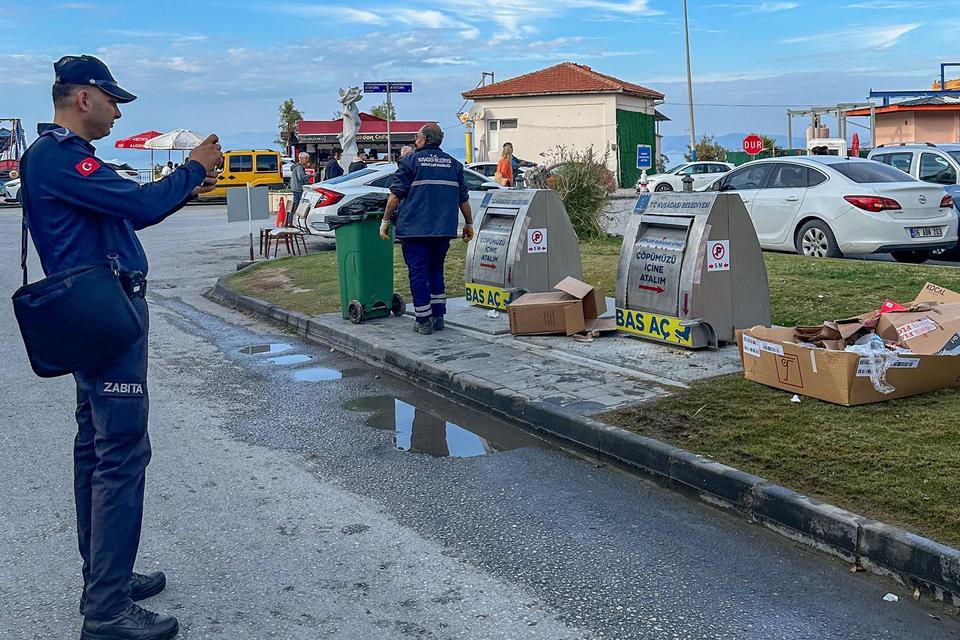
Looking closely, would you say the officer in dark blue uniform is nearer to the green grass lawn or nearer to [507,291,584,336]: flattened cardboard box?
the green grass lawn

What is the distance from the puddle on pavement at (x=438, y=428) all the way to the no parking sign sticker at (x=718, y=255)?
2.26 metres

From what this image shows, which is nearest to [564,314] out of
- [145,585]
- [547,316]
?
[547,316]

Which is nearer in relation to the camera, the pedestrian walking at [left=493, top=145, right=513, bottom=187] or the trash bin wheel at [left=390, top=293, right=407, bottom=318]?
the trash bin wheel at [left=390, top=293, right=407, bottom=318]

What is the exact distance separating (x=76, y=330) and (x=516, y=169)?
21746 millimetres

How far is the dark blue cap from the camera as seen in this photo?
3.75 meters

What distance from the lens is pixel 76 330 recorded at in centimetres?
360

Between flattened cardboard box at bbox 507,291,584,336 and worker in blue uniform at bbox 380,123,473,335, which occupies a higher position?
worker in blue uniform at bbox 380,123,473,335

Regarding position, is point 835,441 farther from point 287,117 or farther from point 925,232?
point 287,117

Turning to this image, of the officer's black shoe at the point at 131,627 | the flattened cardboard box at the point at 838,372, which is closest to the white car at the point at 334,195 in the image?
the flattened cardboard box at the point at 838,372

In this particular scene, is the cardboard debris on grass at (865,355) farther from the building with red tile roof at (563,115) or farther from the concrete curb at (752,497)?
the building with red tile roof at (563,115)

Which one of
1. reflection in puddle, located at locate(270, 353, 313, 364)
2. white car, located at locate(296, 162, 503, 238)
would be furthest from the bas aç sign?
reflection in puddle, located at locate(270, 353, 313, 364)

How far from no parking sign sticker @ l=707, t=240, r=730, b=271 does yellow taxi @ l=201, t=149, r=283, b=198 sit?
1336 inches

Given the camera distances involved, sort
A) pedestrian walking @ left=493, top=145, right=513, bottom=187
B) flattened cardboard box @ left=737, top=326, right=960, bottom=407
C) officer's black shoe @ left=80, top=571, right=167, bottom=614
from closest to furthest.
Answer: officer's black shoe @ left=80, top=571, right=167, bottom=614, flattened cardboard box @ left=737, top=326, right=960, bottom=407, pedestrian walking @ left=493, top=145, right=513, bottom=187

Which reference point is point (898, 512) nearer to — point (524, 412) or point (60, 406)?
point (524, 412)
